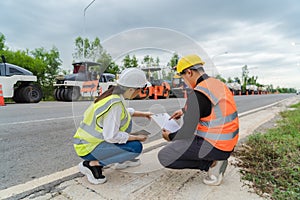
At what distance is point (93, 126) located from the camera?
5.70 ft

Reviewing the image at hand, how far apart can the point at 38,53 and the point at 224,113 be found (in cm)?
2951

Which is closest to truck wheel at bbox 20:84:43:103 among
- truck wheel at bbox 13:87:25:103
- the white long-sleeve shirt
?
truck wheel at bbox 13:87:25:103

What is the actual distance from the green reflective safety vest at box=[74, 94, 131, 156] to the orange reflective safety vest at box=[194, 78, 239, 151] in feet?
2.37

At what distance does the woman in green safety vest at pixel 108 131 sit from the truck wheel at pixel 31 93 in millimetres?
10054

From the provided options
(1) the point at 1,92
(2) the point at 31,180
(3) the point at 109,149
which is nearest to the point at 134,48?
(3) the point at 109,149

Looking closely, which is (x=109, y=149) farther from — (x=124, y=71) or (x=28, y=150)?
(x=28, y=150)

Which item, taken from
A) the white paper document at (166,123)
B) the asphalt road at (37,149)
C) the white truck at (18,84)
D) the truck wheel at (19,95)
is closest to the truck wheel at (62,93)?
the white truck at (18,84)

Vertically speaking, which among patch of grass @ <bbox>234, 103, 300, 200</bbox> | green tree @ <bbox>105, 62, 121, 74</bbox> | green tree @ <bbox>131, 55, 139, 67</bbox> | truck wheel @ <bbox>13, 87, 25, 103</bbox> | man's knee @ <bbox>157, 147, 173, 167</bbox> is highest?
green tree @ <bbox>131, 55, 139, 67</bbox>

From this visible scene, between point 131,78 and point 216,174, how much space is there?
118 centimetres

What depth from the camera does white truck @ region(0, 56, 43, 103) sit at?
909 cm

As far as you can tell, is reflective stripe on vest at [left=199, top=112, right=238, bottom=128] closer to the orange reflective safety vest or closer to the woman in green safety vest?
the orange reflective safety vest

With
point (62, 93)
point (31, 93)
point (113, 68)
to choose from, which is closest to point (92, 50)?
point (113, 68)

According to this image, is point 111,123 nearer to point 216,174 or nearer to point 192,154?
point 192,154

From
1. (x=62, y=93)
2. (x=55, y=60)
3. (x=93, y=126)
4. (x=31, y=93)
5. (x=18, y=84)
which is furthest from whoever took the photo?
(x=55, y=60)
